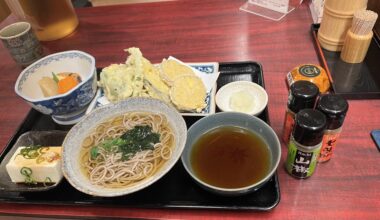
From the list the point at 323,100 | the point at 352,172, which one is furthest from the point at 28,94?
the point at 352,172

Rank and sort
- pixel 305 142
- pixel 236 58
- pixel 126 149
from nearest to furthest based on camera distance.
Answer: pixel 305 142
pixel 126 149
pixel 236 58

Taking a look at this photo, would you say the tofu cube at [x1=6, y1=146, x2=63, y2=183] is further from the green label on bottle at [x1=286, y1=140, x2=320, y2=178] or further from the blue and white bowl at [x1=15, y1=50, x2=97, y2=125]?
the green label on bottle at [x1=286, y1=140, x2=320, y2=178]

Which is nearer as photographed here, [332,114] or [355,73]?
[332,114]

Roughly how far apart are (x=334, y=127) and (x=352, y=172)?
17 cm

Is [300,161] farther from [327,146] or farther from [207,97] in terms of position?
[207,97]

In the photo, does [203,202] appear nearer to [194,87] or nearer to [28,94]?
[194,87]

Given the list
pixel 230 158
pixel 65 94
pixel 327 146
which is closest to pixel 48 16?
pixel 65 94

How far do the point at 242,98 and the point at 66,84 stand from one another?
2.19 ft

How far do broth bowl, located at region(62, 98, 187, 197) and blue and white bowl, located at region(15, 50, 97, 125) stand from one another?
0.12 m

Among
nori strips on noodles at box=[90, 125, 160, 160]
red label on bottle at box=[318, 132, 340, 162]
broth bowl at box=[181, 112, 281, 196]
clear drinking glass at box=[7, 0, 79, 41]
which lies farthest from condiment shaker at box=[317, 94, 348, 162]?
clear drinking glass at box=[7, 0, 79, 41]

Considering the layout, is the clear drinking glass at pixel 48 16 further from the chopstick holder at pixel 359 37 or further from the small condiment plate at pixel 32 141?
the chopstick holder at pixel 359 37

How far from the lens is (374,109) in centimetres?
113

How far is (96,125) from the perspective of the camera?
1.11 meters

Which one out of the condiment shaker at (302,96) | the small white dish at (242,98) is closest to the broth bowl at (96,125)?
the small white dish at (242,98)
